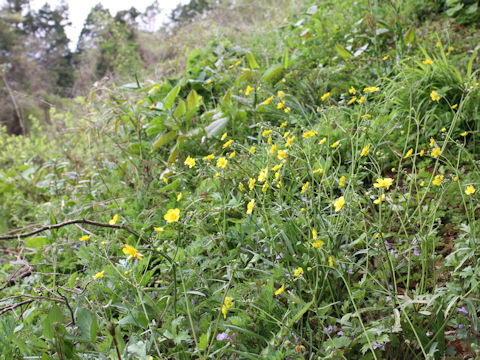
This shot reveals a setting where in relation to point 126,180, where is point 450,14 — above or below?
above

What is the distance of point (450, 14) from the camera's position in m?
2.60

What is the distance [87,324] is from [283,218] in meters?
0.69

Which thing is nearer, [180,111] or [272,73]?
[180,111]

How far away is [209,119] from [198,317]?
4.83 feet

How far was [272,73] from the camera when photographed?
2467 mm

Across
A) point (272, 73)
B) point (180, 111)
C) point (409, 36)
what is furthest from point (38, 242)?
point (409, 36)

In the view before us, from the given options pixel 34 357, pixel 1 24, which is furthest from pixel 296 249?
pixel 1 24

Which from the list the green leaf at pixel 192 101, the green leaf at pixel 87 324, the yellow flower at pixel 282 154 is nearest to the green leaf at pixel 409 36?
the green leaf at pixel 192 101

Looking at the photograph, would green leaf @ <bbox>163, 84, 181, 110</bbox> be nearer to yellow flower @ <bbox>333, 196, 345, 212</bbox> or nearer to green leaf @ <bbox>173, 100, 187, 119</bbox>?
green leaf @ <bbox>173, 100, 187, 119</bbox>

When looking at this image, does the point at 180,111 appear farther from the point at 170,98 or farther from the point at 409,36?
the point at 409,36

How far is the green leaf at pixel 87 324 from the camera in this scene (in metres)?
1.03

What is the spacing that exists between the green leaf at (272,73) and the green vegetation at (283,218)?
1cm

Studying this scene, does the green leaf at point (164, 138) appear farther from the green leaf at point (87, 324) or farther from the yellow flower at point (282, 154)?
the green leaf at point (87, 324)

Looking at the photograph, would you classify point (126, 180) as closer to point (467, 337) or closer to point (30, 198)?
point (30, 198)
